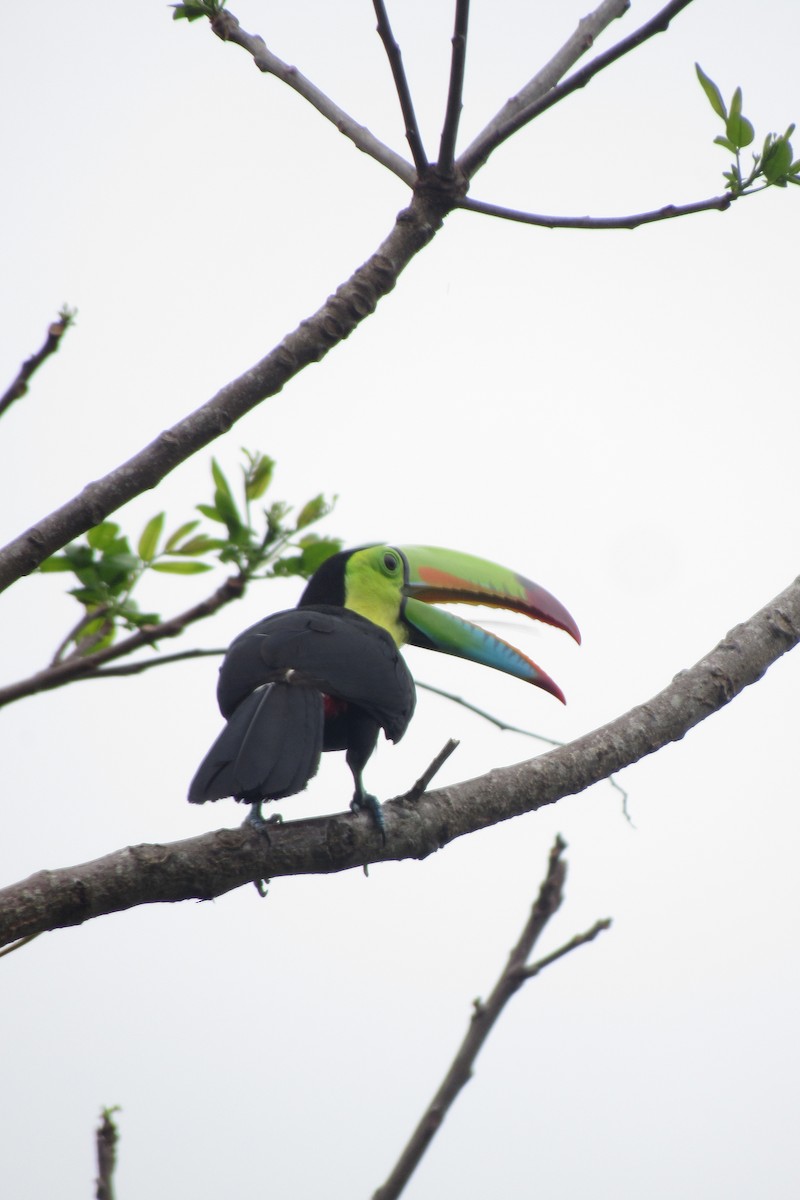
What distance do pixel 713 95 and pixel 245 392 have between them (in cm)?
148

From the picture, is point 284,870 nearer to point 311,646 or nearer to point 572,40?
point 311,646

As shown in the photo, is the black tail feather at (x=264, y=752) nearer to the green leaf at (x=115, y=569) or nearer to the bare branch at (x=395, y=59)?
the green leaf at (x=115, y=569)

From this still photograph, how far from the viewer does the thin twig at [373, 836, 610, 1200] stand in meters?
2.86

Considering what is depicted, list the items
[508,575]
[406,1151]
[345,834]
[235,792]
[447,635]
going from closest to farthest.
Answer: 1. [406,1151]
2. [345,834]
3. [235,792]
4. [447,635]
5. [508,575]

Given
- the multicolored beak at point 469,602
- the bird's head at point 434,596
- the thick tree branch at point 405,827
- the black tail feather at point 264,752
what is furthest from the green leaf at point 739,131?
the multicolored beak at point 469,602

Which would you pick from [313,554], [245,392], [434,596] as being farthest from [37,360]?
[434,596]

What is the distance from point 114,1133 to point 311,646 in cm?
178

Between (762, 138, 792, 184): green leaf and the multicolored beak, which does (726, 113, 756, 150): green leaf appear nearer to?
(762, 138, 792, 184): green leaf

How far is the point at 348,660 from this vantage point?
4.21 meters

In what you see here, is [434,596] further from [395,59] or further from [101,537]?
[395,59]

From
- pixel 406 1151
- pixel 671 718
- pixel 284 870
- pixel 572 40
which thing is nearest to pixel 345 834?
pixel 284 870

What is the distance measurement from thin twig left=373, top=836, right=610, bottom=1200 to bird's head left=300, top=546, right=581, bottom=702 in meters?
2.06

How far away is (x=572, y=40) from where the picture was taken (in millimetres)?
3420

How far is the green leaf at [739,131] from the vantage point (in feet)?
10.3
